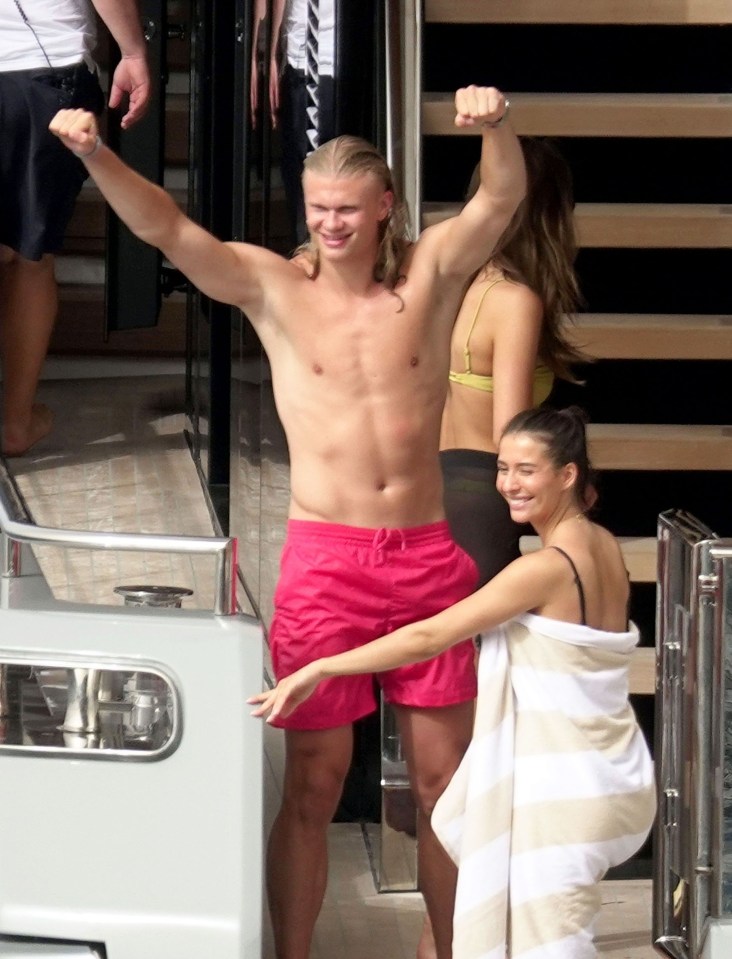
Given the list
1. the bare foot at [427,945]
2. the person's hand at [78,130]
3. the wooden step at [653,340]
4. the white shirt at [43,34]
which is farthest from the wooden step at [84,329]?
the bare foot at [427,945]

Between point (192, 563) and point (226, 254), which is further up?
point (226, 254)

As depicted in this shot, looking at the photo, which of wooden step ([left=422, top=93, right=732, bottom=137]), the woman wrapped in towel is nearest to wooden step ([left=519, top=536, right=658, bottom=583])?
wooden step ([left=422, top=93, right=732, bottom=137])

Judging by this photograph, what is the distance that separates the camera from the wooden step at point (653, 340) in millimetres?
4504

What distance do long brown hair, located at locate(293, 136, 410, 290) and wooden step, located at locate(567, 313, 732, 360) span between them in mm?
1313

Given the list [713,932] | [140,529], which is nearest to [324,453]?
[140,529]

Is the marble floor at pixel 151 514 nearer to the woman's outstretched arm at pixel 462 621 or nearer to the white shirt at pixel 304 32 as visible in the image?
the woman's outstretched arm at pixel 462 621

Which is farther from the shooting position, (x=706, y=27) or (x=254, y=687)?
(x=706, y=27)

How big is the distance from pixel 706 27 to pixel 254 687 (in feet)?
8.97

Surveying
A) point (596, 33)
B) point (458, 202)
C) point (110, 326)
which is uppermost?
point (596, 33)

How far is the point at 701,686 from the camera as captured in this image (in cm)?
310

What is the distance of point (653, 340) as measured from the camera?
4.51 metres

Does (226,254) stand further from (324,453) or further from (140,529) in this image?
(140,529)

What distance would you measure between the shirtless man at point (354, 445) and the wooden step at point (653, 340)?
1324mm

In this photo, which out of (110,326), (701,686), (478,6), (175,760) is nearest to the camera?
(175,760)
